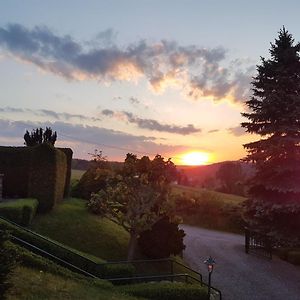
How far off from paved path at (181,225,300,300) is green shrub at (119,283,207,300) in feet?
10.4

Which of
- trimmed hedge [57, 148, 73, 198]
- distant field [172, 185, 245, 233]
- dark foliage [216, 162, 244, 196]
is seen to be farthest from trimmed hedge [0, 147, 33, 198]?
dark foliage [216, 162, 244, 196]

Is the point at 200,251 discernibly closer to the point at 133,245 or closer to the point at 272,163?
the point at 272,163

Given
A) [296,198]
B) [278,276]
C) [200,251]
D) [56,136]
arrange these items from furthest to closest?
[56,136]
[200,251]
[296,198]
[278,276]

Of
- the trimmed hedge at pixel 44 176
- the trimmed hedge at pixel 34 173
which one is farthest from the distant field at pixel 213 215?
the trimmed hedge at pixel 44 176

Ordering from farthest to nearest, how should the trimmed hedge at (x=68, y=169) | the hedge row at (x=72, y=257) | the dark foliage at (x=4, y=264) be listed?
the trimmed hedge at (x=68, y=169) → the hedge row at (x=72, y=257) → the dark foliage at (x=4, y=264)

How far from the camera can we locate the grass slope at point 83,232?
21531 millimetres

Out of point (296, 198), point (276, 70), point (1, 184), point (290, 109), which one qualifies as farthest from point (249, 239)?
point (1, 184)

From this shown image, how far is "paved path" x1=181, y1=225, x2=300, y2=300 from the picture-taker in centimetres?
2034

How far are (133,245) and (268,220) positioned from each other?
34.3ft

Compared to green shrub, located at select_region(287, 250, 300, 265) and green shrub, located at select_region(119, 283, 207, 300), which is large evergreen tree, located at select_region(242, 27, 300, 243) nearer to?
green shrub, located at select_region(287, 250, 300, 265)

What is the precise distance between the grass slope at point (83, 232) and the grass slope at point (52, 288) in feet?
18.3

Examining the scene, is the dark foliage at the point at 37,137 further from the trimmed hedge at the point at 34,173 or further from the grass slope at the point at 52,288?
the grass slope at the point at 52,288

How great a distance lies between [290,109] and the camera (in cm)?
2786

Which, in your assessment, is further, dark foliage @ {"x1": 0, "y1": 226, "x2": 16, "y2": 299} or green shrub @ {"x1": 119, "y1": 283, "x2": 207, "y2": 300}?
green shrub @ {"x1": 119, "y1": 283, "x2": 207, "y2": 300}
